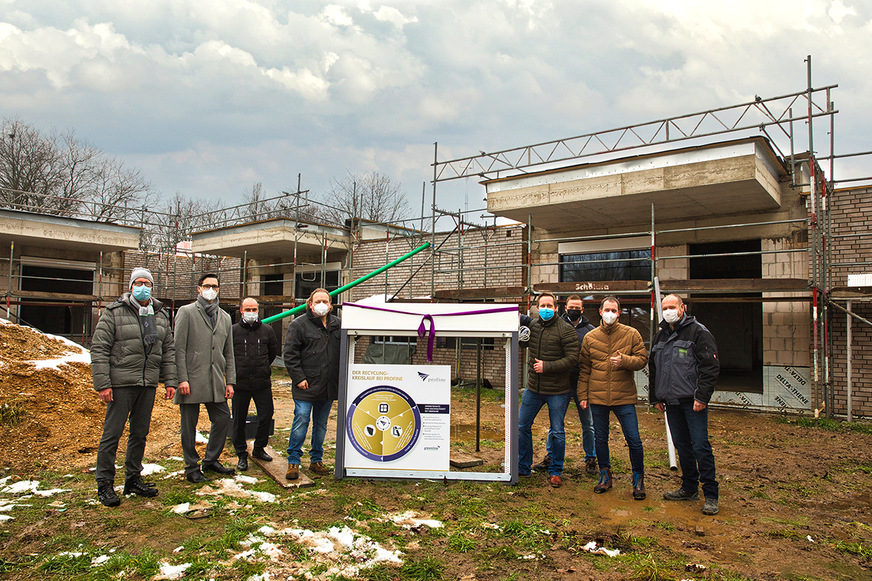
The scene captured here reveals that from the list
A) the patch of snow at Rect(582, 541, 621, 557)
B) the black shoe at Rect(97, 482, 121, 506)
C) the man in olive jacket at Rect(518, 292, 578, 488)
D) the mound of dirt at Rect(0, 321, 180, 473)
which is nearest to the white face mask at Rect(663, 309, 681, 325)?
the man in olive jacket at Rect(518, 292, 578, 488)

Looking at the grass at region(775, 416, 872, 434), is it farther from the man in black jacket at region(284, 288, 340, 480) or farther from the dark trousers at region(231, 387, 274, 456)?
the dark trousers at region(231, 387, 274, 456)

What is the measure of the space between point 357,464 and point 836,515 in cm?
422

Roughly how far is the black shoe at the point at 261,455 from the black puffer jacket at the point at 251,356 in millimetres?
687

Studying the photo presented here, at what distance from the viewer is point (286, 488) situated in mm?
5145

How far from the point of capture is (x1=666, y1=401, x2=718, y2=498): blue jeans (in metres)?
4.88

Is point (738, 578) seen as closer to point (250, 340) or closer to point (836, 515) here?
point (836, 515)

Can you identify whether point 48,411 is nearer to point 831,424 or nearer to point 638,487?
point 638,487

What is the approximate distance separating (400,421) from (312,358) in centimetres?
108

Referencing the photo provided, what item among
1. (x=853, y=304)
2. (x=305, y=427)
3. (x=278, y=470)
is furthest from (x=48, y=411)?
(x=853, y=304)

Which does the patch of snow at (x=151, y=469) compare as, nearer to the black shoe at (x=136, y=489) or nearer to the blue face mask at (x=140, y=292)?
the black shoe at (x=136, y=489)

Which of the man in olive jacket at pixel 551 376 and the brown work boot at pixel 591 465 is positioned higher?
the man in olive jacket at pixel 551 376

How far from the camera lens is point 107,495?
455 centimetres

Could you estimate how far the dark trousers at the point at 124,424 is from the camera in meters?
4.67

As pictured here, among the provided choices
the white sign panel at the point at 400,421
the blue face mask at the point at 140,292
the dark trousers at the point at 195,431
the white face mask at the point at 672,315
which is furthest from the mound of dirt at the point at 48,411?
the white face mask at the point at 672,315
